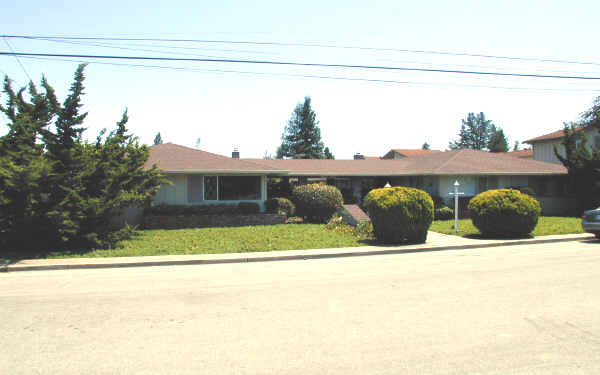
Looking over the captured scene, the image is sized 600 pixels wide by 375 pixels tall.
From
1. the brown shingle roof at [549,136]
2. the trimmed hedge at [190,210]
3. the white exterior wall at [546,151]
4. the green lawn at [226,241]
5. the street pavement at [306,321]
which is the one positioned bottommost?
the street pavement at [306,321]

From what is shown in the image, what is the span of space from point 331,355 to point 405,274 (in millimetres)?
4991

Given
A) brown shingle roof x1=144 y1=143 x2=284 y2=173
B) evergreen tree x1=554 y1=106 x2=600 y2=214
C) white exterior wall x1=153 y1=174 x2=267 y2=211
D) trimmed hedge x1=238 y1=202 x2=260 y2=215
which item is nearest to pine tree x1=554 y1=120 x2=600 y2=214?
evergreen tree x1=554 y1=106 x2=600 y2=214

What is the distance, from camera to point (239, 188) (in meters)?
20.5

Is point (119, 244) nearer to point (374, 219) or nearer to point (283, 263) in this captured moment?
point (283, 263)

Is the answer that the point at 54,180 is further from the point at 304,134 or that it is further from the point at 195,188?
the point at 304,134

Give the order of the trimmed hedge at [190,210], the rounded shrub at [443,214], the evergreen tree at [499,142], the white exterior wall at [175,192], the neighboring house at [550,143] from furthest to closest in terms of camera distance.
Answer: the evergreen tree at [499,142]
the neighboring house at [550,143]
the rounded shrub at [443,214]
the white exterior wall at [175,192]
the trimmed hedge at [190,210]

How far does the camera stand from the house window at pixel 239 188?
20.1 m

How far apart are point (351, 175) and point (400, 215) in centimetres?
1224

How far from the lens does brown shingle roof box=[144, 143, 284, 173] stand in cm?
1911

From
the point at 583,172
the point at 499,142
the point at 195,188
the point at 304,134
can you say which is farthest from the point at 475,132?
the point at 195,188

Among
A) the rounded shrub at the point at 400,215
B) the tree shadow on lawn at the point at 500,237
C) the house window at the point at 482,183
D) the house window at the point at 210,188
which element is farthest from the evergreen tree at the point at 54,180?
the house window at the point at 482,183

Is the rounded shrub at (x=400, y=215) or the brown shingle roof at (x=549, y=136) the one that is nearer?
the rounded shrub at (x=400, y=215)

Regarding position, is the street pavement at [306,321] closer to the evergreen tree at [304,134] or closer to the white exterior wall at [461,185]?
the white exterior wall at [461,185]

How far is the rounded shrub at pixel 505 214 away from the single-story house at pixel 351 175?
25.6 ft
